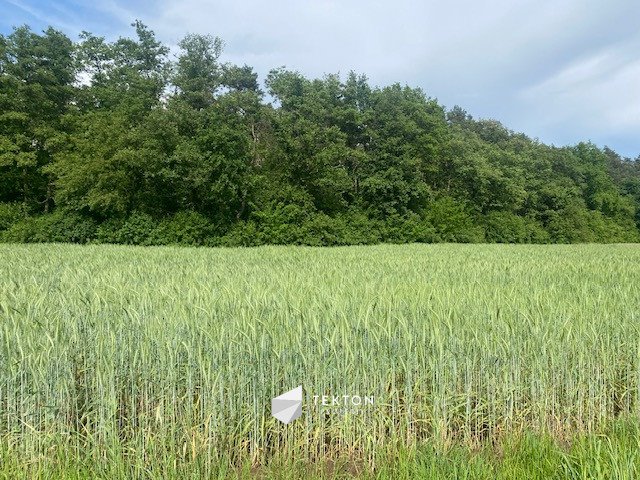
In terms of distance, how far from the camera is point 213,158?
2466 centimetres

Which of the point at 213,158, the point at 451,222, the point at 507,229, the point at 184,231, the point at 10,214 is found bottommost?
the point at 507,229

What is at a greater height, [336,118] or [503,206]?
[336,118]

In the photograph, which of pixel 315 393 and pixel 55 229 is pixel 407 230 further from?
pixel 315 393

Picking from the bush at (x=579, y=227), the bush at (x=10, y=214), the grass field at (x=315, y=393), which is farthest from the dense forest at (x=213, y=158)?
the grass field at (x=315, y=393)

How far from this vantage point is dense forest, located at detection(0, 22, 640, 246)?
24672mm

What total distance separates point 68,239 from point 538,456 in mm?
27832

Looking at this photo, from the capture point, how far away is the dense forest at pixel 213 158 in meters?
24.7

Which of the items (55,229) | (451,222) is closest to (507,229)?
(451,222)

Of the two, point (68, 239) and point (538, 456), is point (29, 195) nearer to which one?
point (68, 239)

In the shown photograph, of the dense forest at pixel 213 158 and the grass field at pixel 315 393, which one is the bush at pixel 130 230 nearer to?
the dense forest at pixel 213 158

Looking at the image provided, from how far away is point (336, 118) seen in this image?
31203 mm

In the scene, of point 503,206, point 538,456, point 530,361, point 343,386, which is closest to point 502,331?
point 530,361

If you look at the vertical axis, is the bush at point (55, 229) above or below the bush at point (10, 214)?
below

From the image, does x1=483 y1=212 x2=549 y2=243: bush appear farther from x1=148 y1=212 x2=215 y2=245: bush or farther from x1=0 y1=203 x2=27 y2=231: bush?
x1=0 y1=203 x2=27 y2=231: bush
